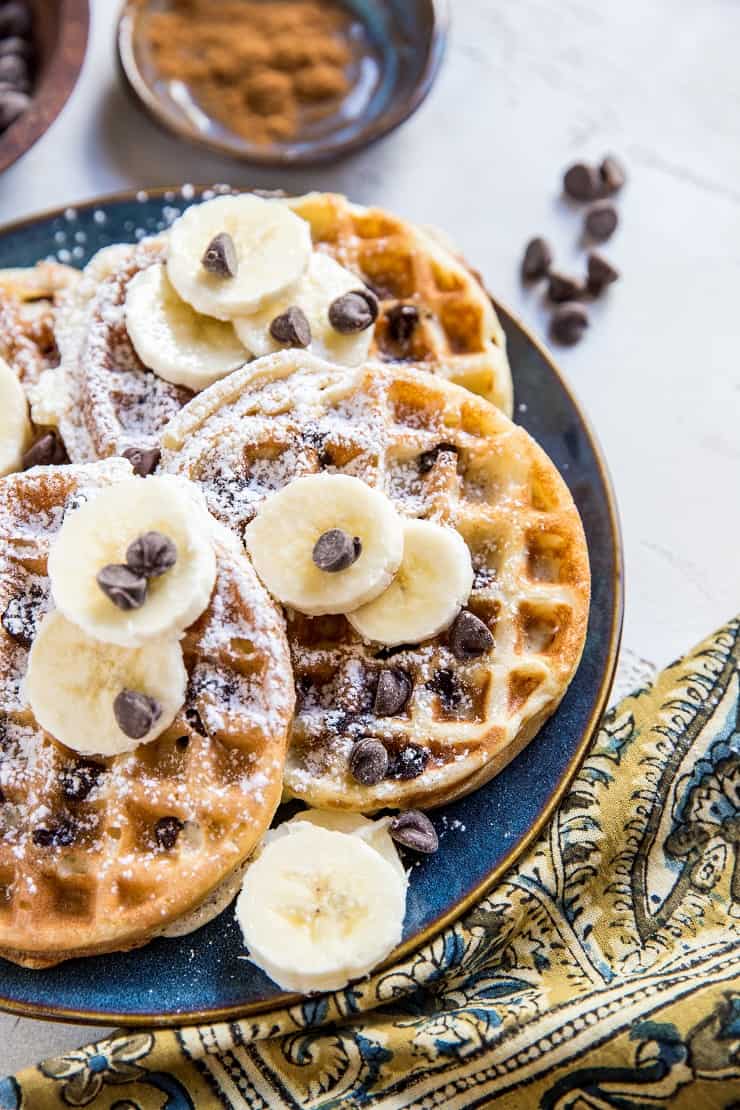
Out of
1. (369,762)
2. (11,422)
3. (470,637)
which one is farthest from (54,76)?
(369,762)

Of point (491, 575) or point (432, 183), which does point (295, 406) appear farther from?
point (432, 183)

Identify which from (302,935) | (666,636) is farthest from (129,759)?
(666,636)

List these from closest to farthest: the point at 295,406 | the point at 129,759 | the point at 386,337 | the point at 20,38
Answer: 1. the point at 129,759
2. the point at 295,406
3. the point at 386,337
4. the point at 20,38

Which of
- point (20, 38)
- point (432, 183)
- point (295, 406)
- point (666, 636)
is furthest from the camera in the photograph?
point (432, 183)

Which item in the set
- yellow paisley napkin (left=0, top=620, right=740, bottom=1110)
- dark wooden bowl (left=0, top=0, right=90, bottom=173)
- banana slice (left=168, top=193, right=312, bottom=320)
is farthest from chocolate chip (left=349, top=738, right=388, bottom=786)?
dark wooden bowl (left=0, top=0, right=90, bottom=173)

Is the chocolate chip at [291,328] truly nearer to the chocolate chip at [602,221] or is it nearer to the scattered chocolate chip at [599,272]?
the scattered chocolate chip at [599,272]

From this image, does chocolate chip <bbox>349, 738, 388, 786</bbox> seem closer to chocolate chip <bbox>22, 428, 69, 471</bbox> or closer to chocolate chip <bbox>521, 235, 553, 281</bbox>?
chocolate chip <bbox>22, 428, 69, 471</bbox>
